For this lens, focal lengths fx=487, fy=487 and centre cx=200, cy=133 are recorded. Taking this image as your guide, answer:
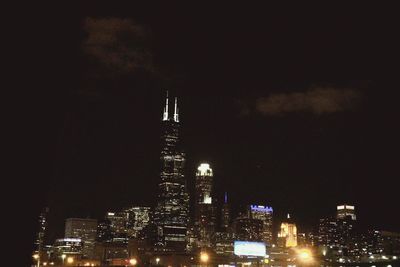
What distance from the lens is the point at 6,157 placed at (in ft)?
8.31

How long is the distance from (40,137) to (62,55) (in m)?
0.48

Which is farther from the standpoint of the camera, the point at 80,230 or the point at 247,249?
the point at 80,230

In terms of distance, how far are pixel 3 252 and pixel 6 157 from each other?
19.2 inches

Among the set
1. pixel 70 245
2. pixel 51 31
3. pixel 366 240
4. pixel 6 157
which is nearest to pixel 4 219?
pixel 6 157

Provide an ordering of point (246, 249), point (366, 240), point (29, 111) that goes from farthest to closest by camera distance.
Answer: point (366, 240) < point (246, 249) < point (29, 111)

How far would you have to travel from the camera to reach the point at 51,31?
272 cm

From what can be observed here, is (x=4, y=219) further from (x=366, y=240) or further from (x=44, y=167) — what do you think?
(x=366, y=240)

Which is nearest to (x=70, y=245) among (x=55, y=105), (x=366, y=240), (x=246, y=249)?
(x=246, y=249)

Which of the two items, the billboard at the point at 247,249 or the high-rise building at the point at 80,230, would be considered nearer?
the billboard at the point at 247,249

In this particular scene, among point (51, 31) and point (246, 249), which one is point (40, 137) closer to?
point (51, 31)

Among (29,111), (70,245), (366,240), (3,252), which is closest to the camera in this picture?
(3,252)

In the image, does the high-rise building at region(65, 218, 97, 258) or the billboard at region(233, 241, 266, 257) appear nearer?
the billboard at region(233, 241, 266, 257)

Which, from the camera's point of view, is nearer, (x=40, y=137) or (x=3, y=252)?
(x=3, y=252)

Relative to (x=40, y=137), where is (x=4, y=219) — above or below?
below
